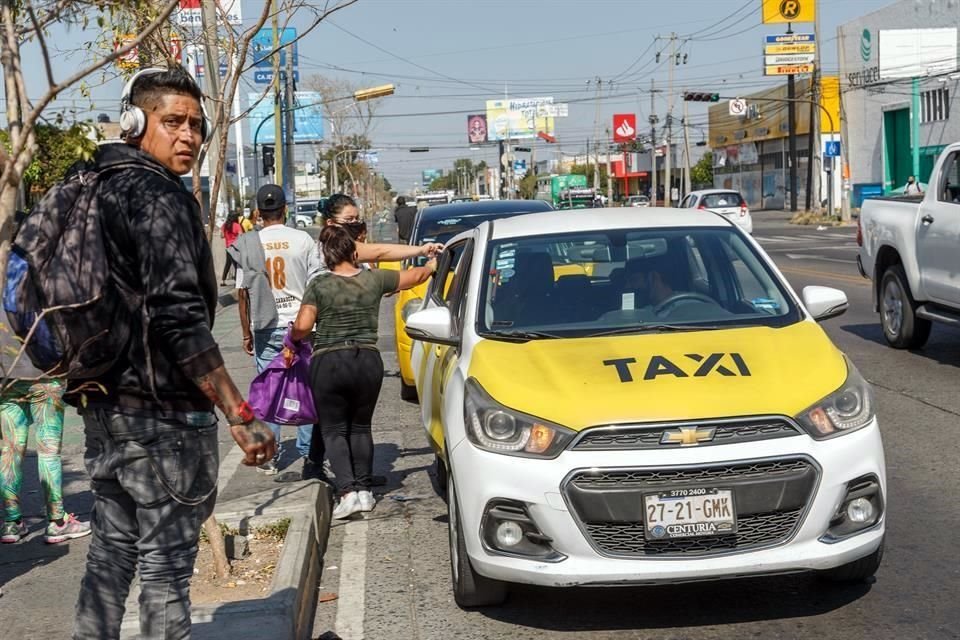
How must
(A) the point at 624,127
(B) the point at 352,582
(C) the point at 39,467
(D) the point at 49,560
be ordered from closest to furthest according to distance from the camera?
(B) the point at 352,582 < (D) the point at 49,560 < (C) the point at 39,467 < (A) the point at 624,127

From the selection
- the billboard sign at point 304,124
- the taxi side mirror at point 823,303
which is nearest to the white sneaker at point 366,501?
the taxi side mirror at point 823,303

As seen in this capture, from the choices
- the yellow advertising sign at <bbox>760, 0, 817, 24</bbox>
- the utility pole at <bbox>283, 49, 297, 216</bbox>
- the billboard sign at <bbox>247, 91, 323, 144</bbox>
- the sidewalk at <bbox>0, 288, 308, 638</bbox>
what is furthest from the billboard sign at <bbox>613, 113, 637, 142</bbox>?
the sidewalk at <bbox>0, 288, 308, 638</bbox>

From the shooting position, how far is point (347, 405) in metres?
7.10

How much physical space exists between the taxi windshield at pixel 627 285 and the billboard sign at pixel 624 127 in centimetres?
11433

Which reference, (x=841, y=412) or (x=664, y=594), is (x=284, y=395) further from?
(x=841, y=412)

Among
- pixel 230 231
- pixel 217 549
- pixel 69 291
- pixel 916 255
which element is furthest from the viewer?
pixel 230 231

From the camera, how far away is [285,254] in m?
8.15

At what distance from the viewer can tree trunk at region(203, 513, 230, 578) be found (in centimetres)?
529

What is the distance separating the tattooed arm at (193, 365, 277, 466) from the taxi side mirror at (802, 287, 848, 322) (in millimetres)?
3305

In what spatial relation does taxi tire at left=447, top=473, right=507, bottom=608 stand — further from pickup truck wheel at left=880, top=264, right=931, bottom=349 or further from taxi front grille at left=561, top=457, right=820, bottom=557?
pickup truck wheel at left=880, top=264, right=931, bottom=349

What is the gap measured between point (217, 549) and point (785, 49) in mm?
63127

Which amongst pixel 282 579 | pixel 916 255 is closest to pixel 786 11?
pixel 916 255

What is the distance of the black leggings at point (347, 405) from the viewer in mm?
7008

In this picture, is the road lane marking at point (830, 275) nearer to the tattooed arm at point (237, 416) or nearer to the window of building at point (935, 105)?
the tattooed arm at point (237, 416)
